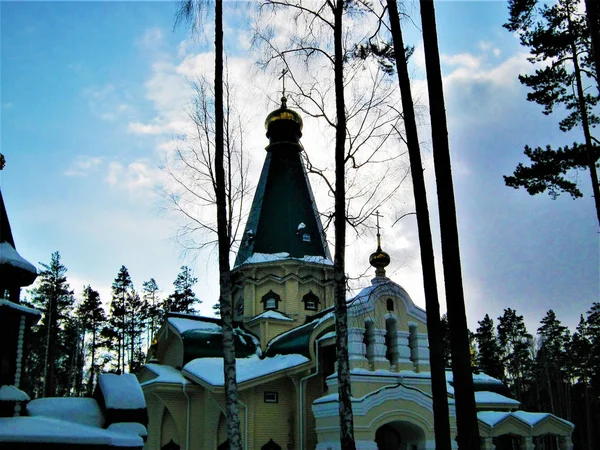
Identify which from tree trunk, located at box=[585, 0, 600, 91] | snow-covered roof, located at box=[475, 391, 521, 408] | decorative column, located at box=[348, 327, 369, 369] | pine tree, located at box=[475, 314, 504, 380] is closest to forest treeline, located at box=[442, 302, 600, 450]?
pine tree, located at box=[475, 314, 504, 380]

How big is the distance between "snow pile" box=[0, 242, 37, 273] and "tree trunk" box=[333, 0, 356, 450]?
4.91 meters

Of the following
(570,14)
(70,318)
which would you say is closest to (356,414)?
(570,14)

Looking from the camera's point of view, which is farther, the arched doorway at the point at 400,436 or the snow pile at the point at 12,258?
the arched doorway at the point at 400,436

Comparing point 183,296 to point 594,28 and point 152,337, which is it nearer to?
point 152,337

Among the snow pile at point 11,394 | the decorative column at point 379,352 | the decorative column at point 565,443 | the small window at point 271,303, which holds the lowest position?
the decorative column at point 565,443

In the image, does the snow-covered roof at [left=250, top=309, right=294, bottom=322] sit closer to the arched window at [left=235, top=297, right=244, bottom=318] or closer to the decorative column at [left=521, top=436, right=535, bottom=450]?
the arched window at [left=235, top=297, right=244, bottom=318]

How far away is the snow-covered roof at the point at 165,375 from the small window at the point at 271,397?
266cm

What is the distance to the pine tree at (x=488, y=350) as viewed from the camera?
3950 cm

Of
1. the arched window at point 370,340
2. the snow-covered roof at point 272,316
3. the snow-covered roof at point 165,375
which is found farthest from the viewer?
the snow-covered roof at point 272,316

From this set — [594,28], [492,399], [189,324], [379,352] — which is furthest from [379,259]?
[594,28]

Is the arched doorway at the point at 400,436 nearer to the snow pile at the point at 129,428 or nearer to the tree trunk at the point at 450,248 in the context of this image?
the snow pile at the point at 129,428

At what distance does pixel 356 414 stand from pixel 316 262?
746cm

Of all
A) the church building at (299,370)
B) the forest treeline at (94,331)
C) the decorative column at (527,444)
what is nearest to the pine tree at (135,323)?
the forest treeline at (94,331)

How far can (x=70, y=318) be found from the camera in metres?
37.4
